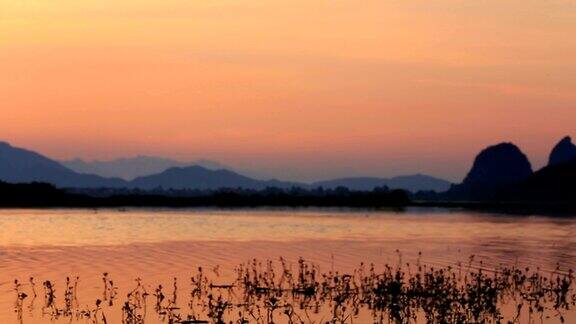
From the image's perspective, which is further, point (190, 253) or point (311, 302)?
point (190, 253)

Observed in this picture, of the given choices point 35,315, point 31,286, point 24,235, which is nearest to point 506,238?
point 24,235

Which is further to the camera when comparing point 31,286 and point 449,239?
point 449,239

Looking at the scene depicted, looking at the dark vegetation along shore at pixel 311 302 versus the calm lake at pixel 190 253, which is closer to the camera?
the dark vegetation along shore at pixel 311 302

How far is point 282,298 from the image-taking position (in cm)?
4066

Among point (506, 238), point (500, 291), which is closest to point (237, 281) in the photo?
point (500, 291)

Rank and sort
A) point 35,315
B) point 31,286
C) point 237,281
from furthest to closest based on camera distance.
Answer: point 237,281 < point 31,286 < point 35,315

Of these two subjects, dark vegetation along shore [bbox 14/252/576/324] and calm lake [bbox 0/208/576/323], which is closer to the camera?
dark vegetation along shore [bbox 14/252/576/324]

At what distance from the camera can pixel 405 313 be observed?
116 feet

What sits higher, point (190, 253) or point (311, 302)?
point (190, 253)

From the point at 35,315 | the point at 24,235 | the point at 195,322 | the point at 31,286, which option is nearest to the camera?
the point at 195,322

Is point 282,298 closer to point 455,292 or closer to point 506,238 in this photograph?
point 455,292

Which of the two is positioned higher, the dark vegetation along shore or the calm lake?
the calm lake

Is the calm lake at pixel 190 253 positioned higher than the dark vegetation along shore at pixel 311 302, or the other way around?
the calm lake at pixel 190 253

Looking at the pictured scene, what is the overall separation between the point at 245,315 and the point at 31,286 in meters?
12.9
